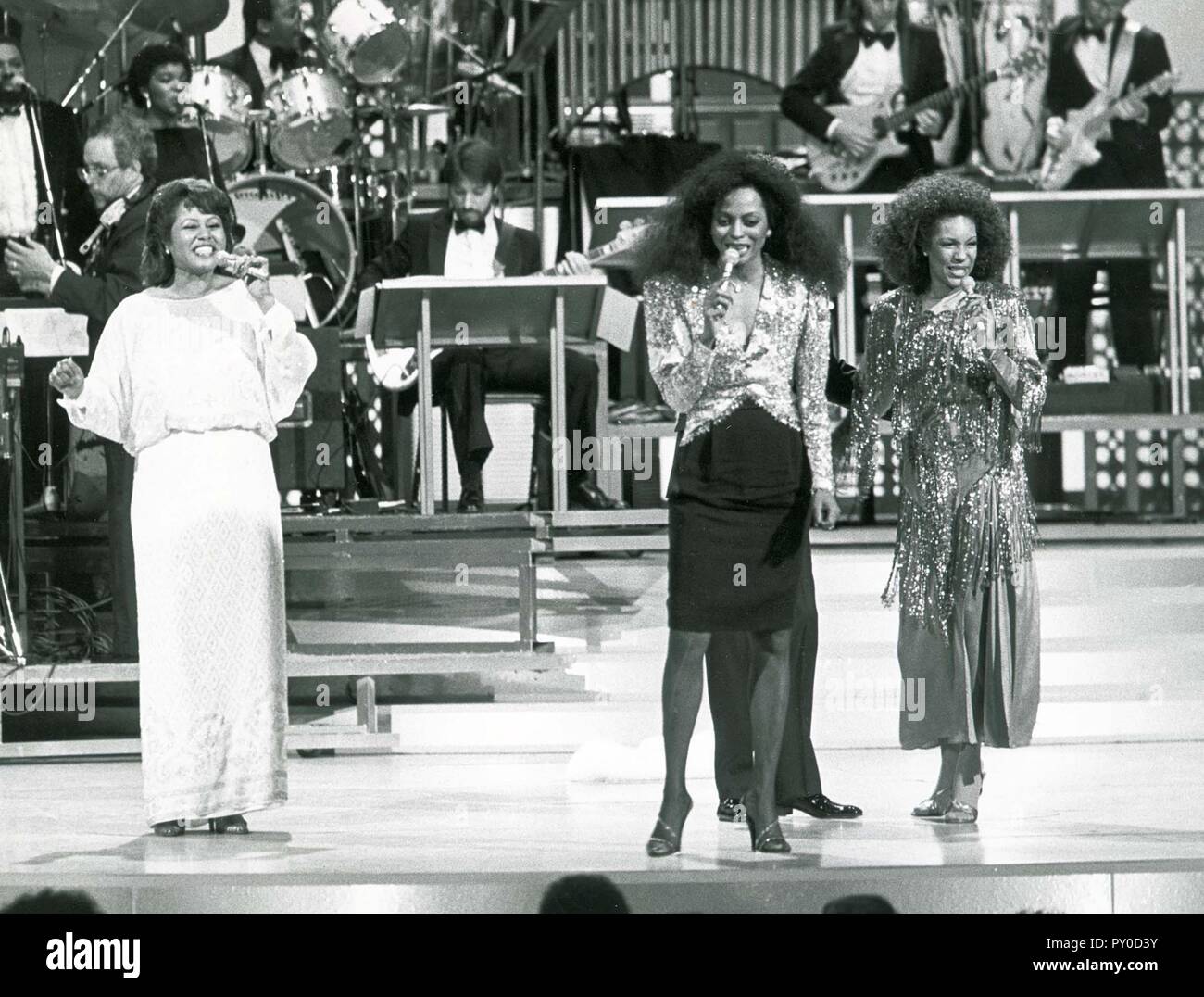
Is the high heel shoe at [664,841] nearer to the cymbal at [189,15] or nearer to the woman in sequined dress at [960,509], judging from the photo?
the woman in sequined dress at [960,509]

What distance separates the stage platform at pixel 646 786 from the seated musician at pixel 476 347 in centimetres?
47

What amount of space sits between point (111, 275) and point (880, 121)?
159 inches

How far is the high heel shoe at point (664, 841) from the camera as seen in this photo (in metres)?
4.71

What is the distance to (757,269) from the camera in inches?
194

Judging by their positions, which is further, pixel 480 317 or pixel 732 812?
pixel 480 317

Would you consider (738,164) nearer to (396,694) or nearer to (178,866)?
(178,866)

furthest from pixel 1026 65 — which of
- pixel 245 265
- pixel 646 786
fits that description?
pixel 245 265

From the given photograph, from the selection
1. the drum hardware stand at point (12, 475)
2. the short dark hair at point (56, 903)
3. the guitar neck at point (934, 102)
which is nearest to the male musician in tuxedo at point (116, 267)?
the drum hardware stand at point (12, 475)

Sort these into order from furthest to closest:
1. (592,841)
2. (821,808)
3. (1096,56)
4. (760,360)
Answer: (1096,56) → (821,808) → (592,841) → (760,360)

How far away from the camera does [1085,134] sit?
8.84 m

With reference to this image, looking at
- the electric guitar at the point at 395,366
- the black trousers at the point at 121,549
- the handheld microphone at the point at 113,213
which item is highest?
the handheld microphone at the point at 113,213

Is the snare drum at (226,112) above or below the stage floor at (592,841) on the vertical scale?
above

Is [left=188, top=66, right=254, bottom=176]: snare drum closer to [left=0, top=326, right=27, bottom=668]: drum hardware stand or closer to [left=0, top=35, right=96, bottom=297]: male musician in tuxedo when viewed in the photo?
[left=0, top=35, right=96, bottom=297]: male musician in tuxedo

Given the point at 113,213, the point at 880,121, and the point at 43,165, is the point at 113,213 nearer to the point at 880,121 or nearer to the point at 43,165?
the point at 43,165
